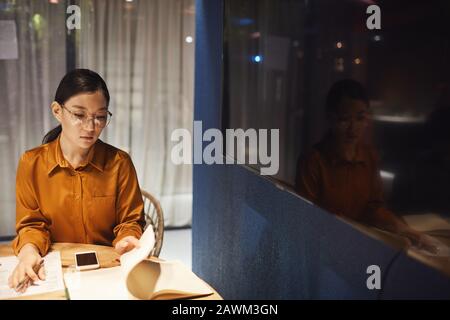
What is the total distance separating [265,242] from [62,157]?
0.90m

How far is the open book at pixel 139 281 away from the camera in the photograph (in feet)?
3.92

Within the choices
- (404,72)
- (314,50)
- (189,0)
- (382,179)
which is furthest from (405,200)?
(189,0)

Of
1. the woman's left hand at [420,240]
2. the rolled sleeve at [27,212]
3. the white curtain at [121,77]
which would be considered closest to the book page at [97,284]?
the rolled sleeve at [27,212]

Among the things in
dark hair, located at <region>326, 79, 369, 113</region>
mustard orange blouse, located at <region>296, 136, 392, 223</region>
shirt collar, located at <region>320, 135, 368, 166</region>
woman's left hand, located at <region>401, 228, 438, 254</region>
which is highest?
dark hair, located at <region>326, 79, 369, 113</region>

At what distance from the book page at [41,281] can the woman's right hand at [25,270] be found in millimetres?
14

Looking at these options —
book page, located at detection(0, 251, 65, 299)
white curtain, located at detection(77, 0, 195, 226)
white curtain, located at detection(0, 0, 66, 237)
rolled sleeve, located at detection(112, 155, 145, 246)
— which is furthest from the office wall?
white curtain, located at detection(0, 0, 66, 237)

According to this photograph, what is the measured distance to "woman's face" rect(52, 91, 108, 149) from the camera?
1.59m

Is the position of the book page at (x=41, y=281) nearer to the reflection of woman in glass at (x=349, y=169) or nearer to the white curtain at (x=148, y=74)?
the reflection of woman in glass at (x=349, y=169)

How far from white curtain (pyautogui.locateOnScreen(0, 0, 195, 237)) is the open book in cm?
273

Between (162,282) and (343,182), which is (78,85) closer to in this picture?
(162,282)

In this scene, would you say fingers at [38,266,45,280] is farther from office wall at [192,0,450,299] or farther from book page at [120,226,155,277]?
office wall at [192,0,450,299]

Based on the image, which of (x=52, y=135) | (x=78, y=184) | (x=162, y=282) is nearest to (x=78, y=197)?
(x=78, y=184)

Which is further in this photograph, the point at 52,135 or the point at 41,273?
the point at 52,135

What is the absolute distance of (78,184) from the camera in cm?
172
